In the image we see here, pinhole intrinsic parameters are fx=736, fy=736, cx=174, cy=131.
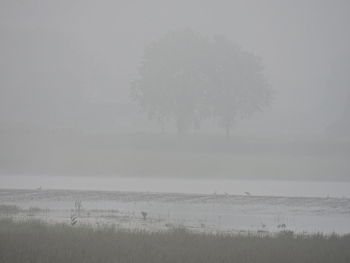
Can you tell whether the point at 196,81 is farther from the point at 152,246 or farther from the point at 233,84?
the point at 152,246

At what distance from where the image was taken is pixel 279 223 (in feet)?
96.7

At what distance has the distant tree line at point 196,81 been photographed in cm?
7581

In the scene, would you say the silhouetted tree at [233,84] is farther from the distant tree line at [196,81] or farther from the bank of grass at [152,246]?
the bank of grass at [152,246]

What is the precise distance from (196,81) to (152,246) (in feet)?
191

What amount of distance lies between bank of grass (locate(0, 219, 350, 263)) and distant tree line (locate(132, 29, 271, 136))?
52.4 meters

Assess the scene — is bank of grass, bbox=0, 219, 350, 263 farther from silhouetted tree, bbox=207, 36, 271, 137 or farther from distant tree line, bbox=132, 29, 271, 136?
silhouetted tree, bbox=207, 36, 271, 137

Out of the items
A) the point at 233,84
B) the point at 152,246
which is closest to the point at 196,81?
the point at 233,84

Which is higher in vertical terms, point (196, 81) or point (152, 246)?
point (196, 81)

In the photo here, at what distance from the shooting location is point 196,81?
77312 millimetres

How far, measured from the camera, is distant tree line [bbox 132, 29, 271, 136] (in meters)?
75.8

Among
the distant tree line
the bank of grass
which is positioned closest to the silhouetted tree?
the distant tree line

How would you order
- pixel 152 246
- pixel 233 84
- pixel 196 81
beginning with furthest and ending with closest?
1. pixel 233 84
2. pixel 196 81
3. pixel 152 246

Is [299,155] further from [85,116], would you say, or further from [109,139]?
[85,116]

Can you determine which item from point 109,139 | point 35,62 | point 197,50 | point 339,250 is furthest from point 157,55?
point 339,250
